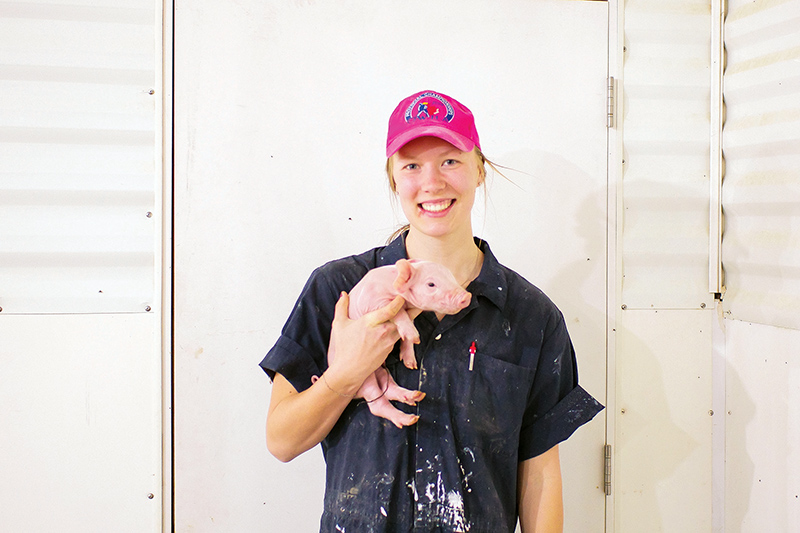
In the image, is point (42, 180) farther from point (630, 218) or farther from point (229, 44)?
point (630, 218)

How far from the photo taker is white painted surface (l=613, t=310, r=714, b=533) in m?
1.91

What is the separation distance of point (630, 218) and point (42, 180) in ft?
6.09

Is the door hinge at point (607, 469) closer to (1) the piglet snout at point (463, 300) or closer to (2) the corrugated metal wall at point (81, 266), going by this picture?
(1) the piglet snout at point (463, 300)

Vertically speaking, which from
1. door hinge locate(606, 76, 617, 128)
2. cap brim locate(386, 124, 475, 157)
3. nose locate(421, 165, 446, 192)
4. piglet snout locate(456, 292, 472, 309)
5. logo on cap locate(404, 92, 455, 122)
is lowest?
piglet snout locate(456, 292, 472, 309)

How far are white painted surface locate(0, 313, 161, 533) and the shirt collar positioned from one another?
0.84 meters

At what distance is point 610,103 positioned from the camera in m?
1.87

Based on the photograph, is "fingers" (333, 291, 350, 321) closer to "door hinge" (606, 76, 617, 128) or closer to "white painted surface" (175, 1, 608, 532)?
"white painted surface" (175, 1, 608, 532)

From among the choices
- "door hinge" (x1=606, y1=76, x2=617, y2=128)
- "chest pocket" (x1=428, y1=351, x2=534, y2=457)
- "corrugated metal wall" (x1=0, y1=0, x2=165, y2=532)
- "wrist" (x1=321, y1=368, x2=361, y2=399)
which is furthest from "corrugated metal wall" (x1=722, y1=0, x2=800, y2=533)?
"corrugated metal wall" (x1=0, y1=0, x2=165, y2=532)

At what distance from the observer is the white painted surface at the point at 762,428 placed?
1653 millimetres

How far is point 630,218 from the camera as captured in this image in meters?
1.91

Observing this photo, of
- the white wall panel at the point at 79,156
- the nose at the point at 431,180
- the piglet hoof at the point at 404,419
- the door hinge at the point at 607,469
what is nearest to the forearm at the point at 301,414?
the piglet hoof at the point at 404,419

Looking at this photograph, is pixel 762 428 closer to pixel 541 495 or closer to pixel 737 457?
pixel 737 457

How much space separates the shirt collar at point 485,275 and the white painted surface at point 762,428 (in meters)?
0.98

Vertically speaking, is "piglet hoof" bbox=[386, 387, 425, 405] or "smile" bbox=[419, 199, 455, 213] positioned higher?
"smile" bbox=[419, 199, 455, 213]
